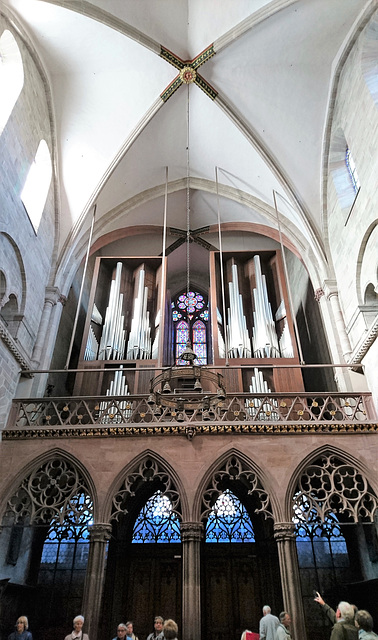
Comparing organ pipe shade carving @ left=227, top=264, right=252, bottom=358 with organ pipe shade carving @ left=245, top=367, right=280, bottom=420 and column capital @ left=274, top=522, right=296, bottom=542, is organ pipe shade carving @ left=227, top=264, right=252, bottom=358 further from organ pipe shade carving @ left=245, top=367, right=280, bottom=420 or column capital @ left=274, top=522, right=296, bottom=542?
column capital @ left=274, top=522, right=296, bottom=542

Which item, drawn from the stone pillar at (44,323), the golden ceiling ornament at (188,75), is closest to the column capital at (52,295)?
the stone pillar at (44,323)

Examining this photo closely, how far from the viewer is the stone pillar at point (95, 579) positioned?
708 cm

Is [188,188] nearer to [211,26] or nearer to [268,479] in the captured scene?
[211,26]

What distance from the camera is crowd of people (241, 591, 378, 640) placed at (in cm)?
411

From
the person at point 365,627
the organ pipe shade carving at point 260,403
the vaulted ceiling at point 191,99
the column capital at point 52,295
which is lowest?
the person at point 365,627

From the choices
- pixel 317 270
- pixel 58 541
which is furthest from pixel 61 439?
pixel 317 270

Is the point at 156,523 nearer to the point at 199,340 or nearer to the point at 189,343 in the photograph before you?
the point at 189,343

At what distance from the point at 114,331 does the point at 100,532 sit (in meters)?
5.36

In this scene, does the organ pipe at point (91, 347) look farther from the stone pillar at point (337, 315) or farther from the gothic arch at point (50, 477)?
the stone pillar at point (337, 315)

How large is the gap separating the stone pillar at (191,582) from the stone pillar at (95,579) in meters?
1.31

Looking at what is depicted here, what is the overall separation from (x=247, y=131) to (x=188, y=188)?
239 centimetres

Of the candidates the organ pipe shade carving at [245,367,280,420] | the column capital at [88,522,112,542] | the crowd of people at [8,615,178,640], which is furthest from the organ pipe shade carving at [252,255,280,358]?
the crowd of people at [8,615,178,640]

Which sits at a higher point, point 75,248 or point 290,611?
point 75,248

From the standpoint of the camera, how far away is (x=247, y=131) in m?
12.0
